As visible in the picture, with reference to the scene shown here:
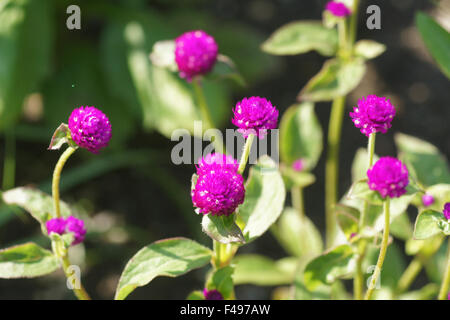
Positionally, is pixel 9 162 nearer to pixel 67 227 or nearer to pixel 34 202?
pixel 34 202

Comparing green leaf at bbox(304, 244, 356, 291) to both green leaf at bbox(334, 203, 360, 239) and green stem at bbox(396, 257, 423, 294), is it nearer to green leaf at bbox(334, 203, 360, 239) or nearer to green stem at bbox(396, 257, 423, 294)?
green leaf at bbox(334, 203, 360, 239)

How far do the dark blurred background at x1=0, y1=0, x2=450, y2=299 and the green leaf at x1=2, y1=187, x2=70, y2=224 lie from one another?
83cm

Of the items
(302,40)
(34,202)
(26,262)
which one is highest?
(302,40)

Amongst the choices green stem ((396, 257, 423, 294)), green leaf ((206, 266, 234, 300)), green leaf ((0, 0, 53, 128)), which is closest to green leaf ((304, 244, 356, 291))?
green leaf ((206, 266, 234, 300))

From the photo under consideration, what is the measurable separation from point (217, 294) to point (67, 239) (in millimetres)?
321

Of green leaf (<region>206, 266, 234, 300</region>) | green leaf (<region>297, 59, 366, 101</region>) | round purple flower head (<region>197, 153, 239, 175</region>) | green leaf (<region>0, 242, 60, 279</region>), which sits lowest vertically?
green leaf (<region>206, 266, 234, 300</region>)

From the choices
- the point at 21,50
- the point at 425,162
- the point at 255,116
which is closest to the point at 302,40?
the point at 425,162

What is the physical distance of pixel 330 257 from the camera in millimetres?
1230

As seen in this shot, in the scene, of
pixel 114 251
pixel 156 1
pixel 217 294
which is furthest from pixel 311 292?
pixel 156 1

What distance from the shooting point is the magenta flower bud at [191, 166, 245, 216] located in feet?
3.27

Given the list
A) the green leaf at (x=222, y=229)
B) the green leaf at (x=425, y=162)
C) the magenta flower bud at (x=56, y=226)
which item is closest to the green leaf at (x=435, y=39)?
the green leaf at (x=425, y=162)

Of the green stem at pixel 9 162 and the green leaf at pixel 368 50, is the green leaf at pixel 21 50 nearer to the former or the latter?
the green stem at pixel 9 162

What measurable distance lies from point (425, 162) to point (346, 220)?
16.7 inches

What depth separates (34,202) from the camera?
1259 mm
